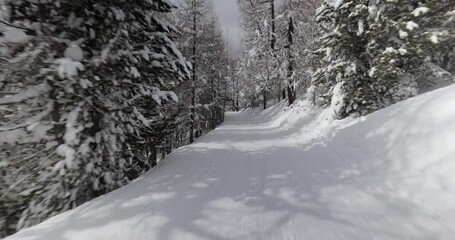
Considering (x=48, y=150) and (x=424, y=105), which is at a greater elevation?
(x=424, y=105)

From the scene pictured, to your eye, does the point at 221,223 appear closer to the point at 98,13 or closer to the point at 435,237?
the point at 435,237

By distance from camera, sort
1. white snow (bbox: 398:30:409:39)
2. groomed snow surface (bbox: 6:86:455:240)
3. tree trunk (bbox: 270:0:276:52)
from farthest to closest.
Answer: tree trunk (bbox: 270:0:276:52)
white snow (bbox: 398:30:409:39)
groomed snow surface (bbox: 6:86:455:240)

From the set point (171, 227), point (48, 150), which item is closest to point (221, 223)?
point (171, 227)

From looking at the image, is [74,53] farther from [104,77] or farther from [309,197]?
[309,197]

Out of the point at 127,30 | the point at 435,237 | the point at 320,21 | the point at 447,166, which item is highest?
the point at 320,21

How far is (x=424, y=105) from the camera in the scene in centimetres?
639

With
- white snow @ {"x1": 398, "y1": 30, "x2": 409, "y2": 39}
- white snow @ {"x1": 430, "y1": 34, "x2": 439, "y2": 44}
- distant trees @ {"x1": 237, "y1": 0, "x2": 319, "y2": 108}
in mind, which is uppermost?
distant trees @ {"x1": 237, "y1": 0, "x2": 319, "y2": 108}

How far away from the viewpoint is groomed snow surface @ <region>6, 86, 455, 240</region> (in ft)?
12.8

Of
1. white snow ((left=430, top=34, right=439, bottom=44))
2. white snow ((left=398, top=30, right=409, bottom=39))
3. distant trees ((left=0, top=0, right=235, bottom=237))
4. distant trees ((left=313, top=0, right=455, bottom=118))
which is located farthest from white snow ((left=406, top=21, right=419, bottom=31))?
distant trees ((left=0, top=0, right=235, bottom=237))

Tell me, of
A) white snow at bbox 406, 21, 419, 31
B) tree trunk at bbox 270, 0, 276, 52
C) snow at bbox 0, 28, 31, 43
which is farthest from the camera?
tree trunk at bbox 270, 0, 276, 52

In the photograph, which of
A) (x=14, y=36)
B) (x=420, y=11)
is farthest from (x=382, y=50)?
(x=14, y=36)

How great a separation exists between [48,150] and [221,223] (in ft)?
13.0

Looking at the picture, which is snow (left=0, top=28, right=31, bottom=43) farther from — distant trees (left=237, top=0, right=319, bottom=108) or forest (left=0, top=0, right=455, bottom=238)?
distant trees (left=237, top=0, right=319, bottom=108)

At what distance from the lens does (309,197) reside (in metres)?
5.02
